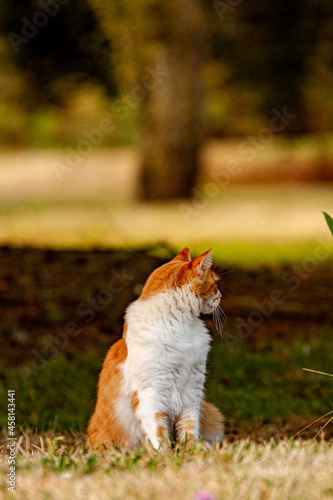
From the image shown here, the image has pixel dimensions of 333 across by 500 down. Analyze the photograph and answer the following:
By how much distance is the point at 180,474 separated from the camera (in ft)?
7.98

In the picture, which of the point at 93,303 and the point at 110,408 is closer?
the point at 110,408

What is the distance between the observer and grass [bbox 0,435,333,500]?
227 cm

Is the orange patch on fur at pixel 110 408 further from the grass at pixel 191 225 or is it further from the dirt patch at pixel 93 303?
the grass at pixel 191 225

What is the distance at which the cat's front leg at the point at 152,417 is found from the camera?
2.91 m

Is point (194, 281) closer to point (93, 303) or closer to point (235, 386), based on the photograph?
point (235, 386)

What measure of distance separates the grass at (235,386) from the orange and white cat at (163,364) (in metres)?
0.99

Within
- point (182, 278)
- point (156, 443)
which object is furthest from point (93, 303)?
point (156, 443)

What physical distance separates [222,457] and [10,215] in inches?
495

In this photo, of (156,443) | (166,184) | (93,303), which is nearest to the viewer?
(156,443)

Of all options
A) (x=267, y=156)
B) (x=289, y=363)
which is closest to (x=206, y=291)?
(x=289, y=363)

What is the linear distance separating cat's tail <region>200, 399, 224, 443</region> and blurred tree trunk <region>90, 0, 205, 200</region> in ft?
30.0

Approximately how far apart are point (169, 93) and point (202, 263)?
1133 cm

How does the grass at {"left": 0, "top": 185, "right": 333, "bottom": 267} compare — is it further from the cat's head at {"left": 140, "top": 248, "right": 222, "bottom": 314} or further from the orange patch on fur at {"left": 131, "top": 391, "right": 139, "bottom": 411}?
the orange patch on fur at {"left": 131, "top": 391, "right": 139, "bottom": 411}

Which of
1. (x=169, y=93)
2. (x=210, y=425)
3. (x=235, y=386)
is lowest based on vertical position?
(x=235, y=386)
